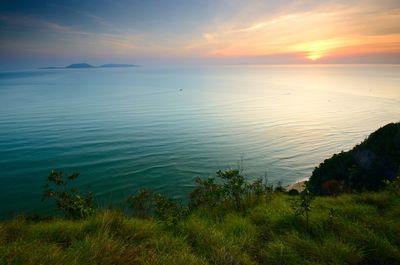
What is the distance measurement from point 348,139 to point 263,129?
57.0 feet

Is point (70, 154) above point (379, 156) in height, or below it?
below

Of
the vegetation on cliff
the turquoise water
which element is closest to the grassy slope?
the vegetation on cliff

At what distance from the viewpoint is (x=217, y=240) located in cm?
690

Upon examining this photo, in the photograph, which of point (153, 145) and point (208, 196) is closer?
point (208, 196)

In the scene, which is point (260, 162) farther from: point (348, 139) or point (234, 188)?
point (234, 188)

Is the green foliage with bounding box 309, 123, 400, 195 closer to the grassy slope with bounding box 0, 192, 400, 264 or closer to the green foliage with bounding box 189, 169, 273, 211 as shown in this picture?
the green foliage with bounding box 189, 169, 273, 211

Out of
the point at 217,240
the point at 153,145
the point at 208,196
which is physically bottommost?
the point at 153,145

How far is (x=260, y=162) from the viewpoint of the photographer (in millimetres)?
39719

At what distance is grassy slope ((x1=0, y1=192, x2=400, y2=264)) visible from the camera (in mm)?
5680

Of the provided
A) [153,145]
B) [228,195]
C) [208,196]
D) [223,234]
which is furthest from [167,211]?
[153,145]

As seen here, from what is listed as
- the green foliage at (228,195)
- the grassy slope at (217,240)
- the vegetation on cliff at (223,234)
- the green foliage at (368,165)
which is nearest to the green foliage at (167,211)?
the vegetation on cliff at (223,234)

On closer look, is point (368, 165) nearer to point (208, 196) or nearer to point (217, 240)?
point (208, 196)

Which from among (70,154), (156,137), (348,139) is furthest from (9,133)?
(348,139)

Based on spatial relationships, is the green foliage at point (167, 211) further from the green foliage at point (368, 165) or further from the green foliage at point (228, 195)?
the green foliage at point (368, 165)
